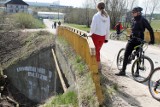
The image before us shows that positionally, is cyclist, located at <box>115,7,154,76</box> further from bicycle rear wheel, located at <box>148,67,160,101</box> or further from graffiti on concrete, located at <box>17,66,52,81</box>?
graffiti on concrete, located at <box>17,66,52,81</box>

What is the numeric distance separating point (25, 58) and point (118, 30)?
885 centimetres

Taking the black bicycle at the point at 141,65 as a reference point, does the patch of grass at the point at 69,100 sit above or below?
below

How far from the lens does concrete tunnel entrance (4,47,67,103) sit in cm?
2035

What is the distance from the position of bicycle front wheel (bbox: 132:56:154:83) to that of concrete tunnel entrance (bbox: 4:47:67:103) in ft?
33.5

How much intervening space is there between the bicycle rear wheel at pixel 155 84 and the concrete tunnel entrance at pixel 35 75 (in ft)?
38.6

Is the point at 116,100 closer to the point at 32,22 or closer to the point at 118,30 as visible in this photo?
the point at 118,30

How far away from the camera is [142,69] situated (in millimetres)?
8703

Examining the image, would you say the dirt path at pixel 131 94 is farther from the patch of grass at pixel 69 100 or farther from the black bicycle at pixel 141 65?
the patch of grass at pixel 69 100

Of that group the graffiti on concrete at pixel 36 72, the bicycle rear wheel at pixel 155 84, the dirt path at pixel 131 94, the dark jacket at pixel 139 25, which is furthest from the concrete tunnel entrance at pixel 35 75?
the bicycle rear wheel at pixel 155 84

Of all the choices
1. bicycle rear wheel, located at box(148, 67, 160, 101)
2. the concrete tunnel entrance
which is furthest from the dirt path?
the concrete tunnel entrance

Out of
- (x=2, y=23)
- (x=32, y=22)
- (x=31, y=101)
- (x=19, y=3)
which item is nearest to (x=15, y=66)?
(x=31, y=101)

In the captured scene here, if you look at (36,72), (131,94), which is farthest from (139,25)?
(36,72)

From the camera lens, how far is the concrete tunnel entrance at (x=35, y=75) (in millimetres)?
20355

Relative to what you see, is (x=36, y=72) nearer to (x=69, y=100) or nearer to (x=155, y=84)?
(x=69, y=100)
